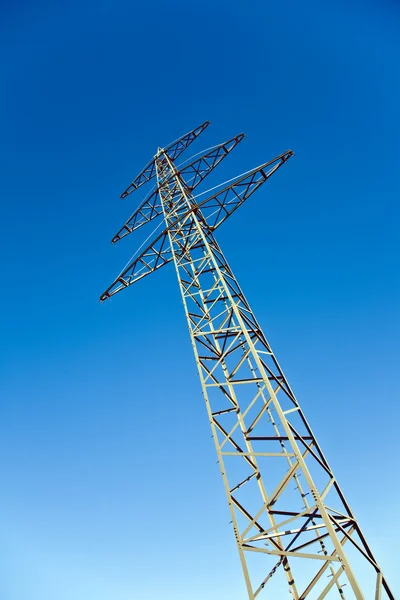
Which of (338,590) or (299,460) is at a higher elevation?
(299,460)

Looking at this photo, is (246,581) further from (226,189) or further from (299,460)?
(226,189)

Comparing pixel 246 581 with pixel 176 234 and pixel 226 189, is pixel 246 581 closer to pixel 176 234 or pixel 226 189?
pixel 176 234

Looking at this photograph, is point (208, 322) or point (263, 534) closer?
point (263, 534)

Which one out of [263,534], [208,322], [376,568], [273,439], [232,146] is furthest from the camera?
[232,146]

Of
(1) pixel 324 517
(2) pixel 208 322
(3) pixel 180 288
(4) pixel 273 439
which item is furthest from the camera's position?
(3) pixel 180 288

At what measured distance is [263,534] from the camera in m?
5.34

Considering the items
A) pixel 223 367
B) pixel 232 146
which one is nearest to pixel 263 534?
pixel 223 367

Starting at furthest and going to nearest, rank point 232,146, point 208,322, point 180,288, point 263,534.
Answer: point 232,146
point 180,288
point 208,322
point 263,534

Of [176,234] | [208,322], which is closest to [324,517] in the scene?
[208,322]

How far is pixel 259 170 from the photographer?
10.5m

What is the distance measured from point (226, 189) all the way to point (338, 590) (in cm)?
1026

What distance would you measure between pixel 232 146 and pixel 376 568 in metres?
14.1

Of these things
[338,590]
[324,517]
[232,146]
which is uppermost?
[232,146]

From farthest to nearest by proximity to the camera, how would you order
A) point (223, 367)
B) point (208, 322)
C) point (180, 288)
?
point (180, 288)
point (208, 322)
point (223, 367)
